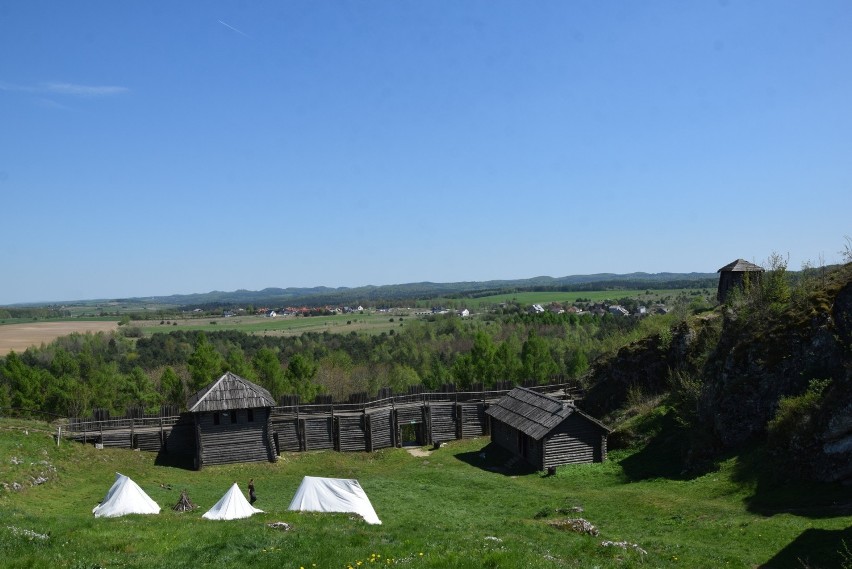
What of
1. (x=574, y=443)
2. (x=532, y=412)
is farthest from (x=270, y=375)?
(x=574, y=443)

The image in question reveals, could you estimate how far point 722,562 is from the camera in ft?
53.0

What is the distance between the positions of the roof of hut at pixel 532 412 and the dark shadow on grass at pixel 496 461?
1972mm

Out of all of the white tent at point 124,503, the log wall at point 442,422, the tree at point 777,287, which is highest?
the tree at point 777,287

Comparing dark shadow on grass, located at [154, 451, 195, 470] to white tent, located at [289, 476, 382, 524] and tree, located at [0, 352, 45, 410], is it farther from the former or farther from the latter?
tree, located at [0, 352, 45, 410]

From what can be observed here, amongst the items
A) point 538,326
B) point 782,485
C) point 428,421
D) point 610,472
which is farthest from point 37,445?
point 538,326

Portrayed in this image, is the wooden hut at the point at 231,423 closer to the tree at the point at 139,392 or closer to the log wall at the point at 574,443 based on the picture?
the log wall at the point at 574,443

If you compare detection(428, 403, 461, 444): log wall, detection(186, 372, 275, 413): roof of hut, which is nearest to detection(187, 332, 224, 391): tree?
detection(186, 372, 275, 413): roof of hut

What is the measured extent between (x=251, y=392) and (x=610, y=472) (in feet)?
65.4

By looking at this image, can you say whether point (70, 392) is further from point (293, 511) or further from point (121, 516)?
point (293, 511)

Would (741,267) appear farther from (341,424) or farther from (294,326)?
(294,326)

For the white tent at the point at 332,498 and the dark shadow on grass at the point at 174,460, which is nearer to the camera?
the white tent at the point at 332,498

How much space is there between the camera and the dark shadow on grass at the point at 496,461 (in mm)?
34000

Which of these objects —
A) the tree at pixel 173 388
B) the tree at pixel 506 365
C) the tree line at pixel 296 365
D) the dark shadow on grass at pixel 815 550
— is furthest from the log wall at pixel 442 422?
the dark shadow on grass at pixel 815 550

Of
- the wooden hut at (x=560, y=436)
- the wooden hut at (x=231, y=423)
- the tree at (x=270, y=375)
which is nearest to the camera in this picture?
the wooden hut at (x=560, y=436)
